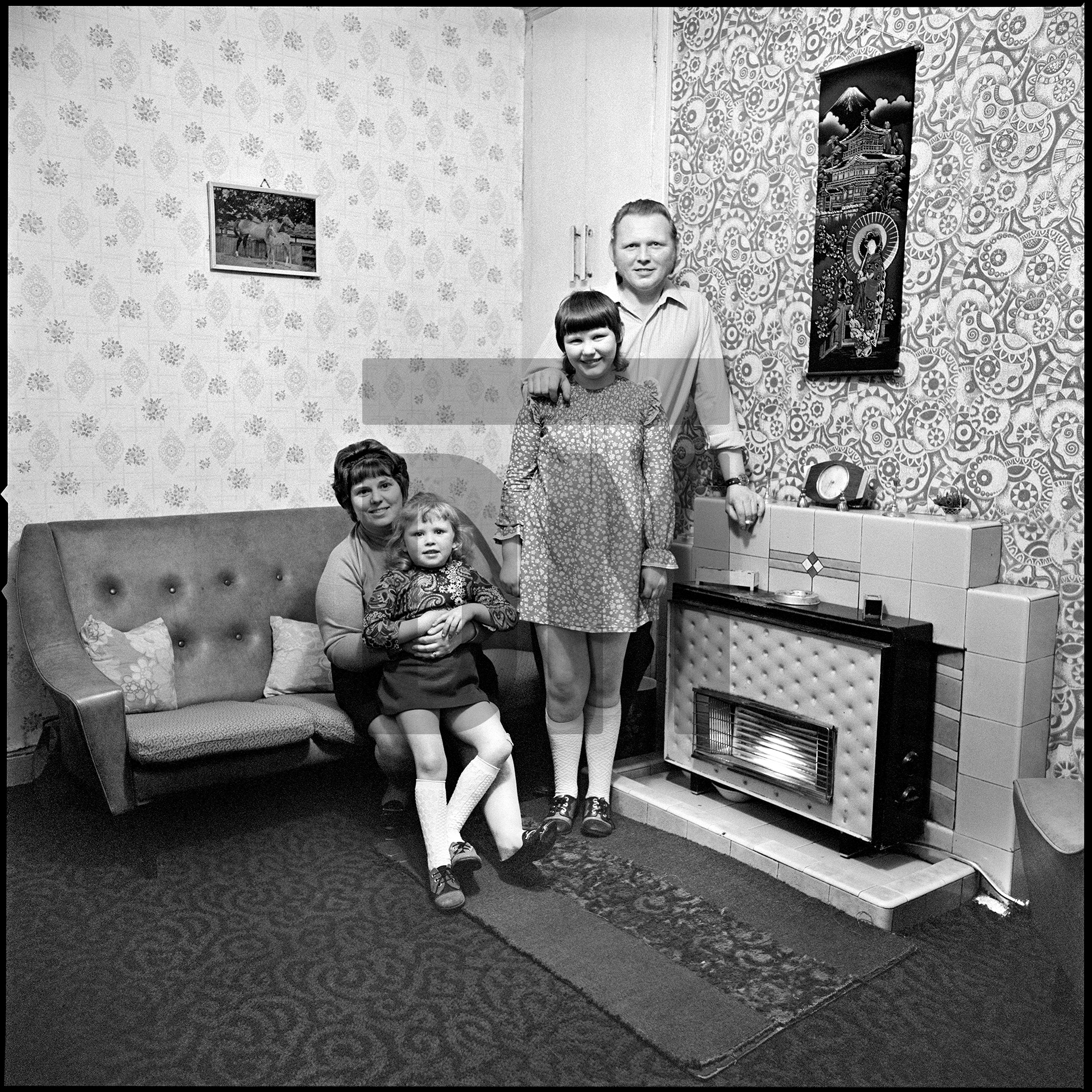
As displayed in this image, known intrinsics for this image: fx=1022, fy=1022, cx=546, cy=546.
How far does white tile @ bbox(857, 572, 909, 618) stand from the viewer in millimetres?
2590

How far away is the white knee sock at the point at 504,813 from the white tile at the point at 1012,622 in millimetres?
1167

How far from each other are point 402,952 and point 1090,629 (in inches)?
62.5

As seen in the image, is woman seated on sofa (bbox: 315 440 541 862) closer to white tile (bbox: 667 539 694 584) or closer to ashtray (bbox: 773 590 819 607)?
white tile (bbox: 667 539 694 584)

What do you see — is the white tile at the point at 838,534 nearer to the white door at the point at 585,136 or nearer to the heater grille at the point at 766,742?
the heater grille at the point at 766,742

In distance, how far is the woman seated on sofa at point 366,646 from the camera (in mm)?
2547

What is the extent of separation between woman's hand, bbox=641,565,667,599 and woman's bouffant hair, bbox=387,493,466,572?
49 cm

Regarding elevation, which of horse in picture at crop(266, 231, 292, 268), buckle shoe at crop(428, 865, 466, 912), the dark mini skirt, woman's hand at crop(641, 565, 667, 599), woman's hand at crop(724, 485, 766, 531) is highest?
horse in picture at crop(266, 231, 292, 268)

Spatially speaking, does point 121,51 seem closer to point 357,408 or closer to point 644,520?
point 357,408

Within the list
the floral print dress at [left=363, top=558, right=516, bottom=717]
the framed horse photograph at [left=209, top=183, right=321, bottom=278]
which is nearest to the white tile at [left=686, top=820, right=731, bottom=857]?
the floral print dress at [left=363, top=558, right=516, bottom=717]

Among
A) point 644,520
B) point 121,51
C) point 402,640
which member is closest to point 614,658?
point 644,520

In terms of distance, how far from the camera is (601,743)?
2.91 meters

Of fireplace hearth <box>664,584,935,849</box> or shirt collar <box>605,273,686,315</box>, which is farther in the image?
shirt collar <box>605,273,686,315</box>

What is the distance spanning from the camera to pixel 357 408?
367 centimetres

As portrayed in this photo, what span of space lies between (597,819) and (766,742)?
0.51m
